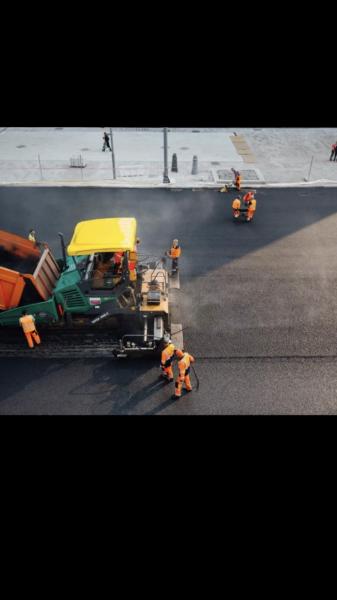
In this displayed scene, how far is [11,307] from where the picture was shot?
9.65 m

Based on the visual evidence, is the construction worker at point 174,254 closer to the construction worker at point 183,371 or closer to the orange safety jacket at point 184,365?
the construction worker at point 183,371

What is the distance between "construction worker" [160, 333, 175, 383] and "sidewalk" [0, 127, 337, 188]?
11196 mm

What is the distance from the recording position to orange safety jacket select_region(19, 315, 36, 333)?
9.26 metres

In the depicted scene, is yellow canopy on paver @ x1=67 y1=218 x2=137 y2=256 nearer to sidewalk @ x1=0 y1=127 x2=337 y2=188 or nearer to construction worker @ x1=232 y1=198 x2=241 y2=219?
construction worker @ x1=232 y1=198 x2=241 y2=219

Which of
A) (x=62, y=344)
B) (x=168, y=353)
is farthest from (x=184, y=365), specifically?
(x=62, y=344)

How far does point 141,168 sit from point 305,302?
1197 cm

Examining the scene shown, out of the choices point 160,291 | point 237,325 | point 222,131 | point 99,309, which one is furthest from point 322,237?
point 222,131

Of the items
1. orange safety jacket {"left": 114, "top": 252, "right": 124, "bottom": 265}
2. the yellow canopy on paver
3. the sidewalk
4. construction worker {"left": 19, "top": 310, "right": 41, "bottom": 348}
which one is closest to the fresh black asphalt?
construction worker {"left": 19, "top": 310, "right": 41, "bottom": 348}

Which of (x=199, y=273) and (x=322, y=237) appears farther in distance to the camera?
(x=322, y=237)

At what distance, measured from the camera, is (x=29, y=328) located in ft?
30.7

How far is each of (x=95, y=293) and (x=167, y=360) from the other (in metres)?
2.22

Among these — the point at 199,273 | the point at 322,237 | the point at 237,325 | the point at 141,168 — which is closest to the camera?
the point at 237,325

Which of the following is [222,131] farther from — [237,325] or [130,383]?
[130,383]

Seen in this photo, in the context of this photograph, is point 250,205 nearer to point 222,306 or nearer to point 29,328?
point 222,306
